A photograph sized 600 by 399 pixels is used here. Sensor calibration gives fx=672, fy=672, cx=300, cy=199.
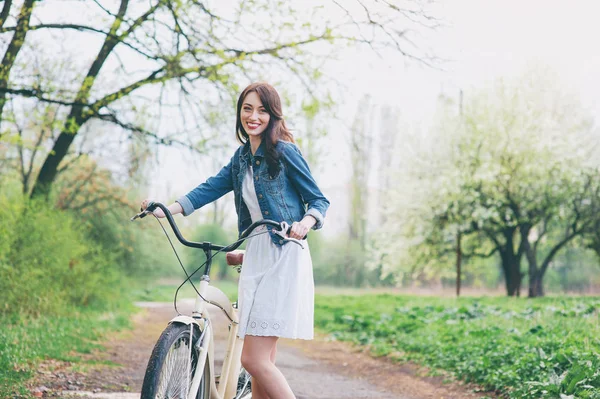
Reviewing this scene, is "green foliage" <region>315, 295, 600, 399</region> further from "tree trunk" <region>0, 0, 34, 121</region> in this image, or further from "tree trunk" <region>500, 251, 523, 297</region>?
"tree trunk" <region>500, 251, 523, 297</region>

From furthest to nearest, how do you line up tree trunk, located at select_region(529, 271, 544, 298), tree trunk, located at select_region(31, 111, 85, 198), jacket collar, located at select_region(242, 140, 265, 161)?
1. tree trunk, located at select_region(529, 271, 544, 298)
2. tree trunk, located at select_region(31, 111, 85, 198)
3. jacket collar, located at select_region(242, 140, 265, 161)

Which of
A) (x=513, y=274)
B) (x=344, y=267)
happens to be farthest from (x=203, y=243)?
(x=344, y=267)

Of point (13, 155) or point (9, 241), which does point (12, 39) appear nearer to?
point (9, 241)

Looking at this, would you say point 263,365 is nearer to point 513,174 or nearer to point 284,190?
point 284,190

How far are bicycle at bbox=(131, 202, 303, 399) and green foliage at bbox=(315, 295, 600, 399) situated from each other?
2495 millimetres

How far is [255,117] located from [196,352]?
1.21 meters

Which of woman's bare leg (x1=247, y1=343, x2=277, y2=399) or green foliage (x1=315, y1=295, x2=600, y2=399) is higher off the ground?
woman's bare leg (x1=247, y1=343, x2=277, y2=399)

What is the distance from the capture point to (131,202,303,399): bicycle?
288 cm

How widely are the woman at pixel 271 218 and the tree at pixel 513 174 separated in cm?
1934

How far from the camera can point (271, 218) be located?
3371 millimetres

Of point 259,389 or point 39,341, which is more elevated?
point 259,389

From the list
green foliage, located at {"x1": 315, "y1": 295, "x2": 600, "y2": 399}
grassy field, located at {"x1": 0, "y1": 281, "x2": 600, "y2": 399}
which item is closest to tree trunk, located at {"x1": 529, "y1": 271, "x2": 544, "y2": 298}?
green foliage, located at {"x1": 315, "y1": 295, "x2": 600, "y2": 399}

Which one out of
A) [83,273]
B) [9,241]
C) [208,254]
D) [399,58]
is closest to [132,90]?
[9,241]

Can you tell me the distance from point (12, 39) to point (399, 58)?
16.9ft
